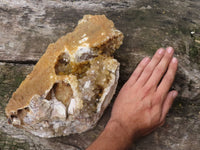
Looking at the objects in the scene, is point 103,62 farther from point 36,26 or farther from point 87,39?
point 36,26

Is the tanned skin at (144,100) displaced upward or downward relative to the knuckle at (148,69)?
downward

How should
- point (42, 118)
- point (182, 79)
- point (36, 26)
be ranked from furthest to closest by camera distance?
point (36, 26)
point (182, 79)
point (42, 118)

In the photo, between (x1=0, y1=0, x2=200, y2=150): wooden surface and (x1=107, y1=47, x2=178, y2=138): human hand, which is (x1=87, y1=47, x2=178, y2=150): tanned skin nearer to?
(x1=107, y1=47, x2=178, y2=138): human hand

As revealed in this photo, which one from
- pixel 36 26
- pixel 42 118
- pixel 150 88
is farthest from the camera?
pixel 36 26

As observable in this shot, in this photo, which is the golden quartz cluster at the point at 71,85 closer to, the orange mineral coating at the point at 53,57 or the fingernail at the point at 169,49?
the orange mineral coating at the point at 53,57

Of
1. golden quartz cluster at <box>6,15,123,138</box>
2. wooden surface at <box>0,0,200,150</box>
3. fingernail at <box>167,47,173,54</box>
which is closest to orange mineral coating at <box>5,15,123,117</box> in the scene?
golden quartz cluster at <box>6,15,123,138</box>

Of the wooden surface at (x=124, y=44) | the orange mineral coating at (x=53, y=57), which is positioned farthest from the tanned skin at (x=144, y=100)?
the orange mineral coating at (x=53, y=57)

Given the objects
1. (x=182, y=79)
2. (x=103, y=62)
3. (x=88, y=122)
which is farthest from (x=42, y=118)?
(x=182, y=79)
